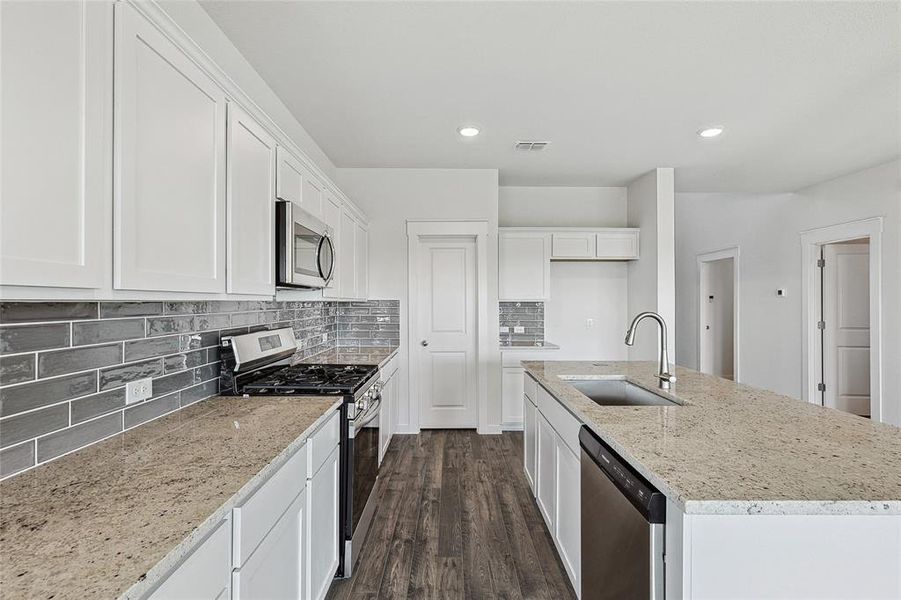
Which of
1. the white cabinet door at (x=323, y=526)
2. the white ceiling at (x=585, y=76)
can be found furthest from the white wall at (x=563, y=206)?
the white cabinet door at (x=323, y=526)

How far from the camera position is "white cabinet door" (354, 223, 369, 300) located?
3.67 metres

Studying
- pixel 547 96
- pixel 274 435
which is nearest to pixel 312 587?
pixel 274 435

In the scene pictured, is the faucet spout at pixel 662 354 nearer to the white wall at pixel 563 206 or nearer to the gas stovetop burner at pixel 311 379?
the gas stovetop burner at pixel 311 379

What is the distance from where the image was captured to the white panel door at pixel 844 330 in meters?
4.55

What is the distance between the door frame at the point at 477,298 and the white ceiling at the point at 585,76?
2.19 ft

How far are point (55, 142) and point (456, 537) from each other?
95.0 inches

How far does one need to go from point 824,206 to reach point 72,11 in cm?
614

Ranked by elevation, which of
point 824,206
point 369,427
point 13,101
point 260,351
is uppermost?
point 824,206

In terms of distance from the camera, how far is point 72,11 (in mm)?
878

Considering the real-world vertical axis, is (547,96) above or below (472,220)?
above

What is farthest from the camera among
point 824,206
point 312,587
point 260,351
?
point 824,206

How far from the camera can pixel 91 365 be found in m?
1.26

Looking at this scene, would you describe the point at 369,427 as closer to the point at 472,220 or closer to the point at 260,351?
the point at 260,351

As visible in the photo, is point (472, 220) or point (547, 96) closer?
point (547, 96)
